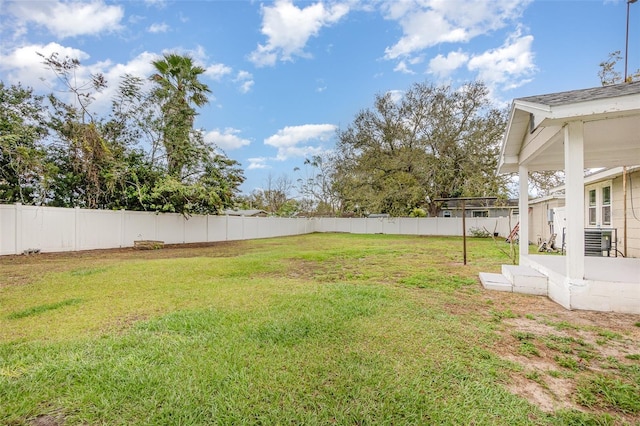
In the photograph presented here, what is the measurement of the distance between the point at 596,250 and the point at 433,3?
8226 mm

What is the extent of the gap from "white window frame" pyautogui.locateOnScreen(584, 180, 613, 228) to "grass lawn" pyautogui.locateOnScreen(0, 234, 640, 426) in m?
6.49

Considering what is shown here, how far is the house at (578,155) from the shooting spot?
3639 mm

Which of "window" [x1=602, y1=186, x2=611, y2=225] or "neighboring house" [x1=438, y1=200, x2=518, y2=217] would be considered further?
"neighboring house" [x1=438, y1=200, x2=518, y2=217]

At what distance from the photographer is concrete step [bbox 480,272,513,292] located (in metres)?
4.88

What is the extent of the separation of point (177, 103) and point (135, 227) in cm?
599

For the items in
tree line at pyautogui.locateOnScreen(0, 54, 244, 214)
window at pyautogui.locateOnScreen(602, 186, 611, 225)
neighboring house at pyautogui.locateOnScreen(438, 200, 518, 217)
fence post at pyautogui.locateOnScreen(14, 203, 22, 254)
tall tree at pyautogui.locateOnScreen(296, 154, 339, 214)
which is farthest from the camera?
tall tree at pyautogui.locateOnScreen(296, 154, 339, 214)

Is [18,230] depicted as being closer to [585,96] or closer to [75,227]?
[75,227]

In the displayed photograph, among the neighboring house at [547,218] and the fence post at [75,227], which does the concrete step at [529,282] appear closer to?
the neighboring house at [547,218]

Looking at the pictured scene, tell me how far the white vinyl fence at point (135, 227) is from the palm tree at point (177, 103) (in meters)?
2.77

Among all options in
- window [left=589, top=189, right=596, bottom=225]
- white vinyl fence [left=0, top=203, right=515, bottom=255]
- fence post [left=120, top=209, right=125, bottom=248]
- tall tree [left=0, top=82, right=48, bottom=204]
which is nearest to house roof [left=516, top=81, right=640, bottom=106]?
window [left=589, top=189, right=596, bottom=225]

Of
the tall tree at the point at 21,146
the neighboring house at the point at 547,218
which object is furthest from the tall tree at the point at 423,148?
the tall tree at the point at 21,146

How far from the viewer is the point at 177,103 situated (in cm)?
1353

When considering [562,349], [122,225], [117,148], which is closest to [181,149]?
[117,148]

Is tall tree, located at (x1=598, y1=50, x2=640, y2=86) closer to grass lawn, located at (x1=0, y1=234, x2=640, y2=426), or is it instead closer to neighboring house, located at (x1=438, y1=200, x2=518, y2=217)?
neighboring house, located at (x1=438, y1=200, x2=518, y2=217)
